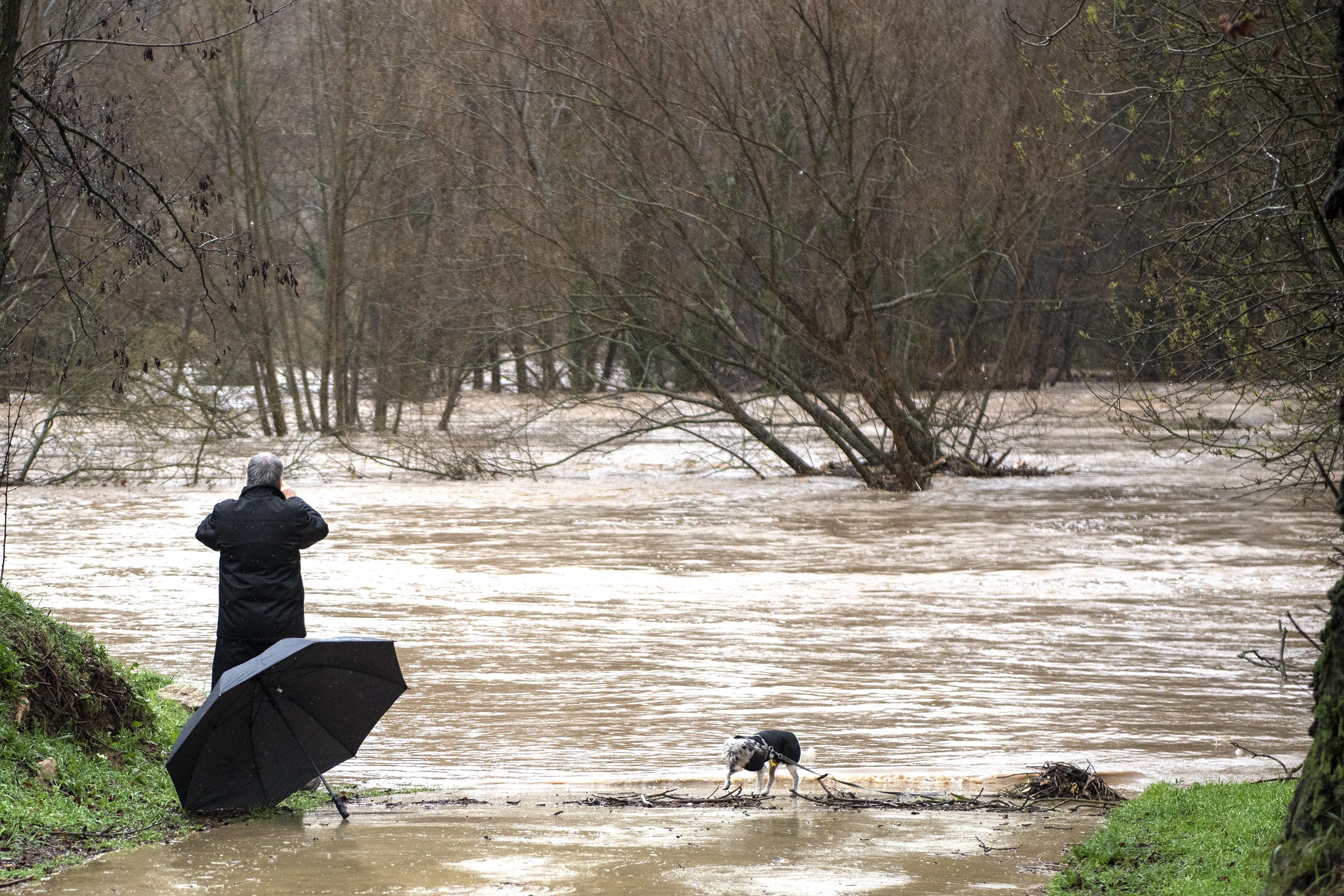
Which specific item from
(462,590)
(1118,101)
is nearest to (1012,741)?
(462,590)

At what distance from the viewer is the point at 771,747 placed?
25.4 ft

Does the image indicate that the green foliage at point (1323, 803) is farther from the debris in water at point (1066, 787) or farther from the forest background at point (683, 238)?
the forest background at point (683, 238)

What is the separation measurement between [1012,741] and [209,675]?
20.6 ft

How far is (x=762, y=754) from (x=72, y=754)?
3.45 metres

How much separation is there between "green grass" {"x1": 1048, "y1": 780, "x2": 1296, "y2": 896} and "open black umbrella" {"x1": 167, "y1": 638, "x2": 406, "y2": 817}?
337 cm

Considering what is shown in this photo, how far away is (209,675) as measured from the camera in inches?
463

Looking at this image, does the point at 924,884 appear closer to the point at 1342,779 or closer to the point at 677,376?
the point at 1342,779

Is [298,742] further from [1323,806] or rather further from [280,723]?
[1323,806]

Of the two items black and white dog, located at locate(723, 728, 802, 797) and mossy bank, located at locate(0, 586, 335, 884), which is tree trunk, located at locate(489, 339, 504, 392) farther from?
black and white dog, located at locate(723, 728, 802, 797)

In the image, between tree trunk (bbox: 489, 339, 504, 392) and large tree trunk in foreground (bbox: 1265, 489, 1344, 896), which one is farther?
tree trunk (bbox: 489, 339, 504, 392)

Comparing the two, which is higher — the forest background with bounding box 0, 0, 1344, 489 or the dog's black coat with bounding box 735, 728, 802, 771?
the forest background with bounding box 0, 0, 1344, 489

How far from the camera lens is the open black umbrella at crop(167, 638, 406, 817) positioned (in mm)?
6766

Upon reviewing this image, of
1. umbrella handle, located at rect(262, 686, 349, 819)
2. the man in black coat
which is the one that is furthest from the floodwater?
the man in black coat

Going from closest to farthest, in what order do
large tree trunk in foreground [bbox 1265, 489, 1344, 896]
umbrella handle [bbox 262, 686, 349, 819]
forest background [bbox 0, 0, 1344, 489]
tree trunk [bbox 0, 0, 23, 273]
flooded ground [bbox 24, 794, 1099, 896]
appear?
large tree trunk in foreground [bbox 1265, 489, 1344, 896], flooded ground [bbox 24, 794, 1099, 896], umbrella handle [bbox 262, 686, 349, 819], tree trunk [bbox 0, 0, 23, 273], forest background [bbox 0, 0, 1344, 489]
